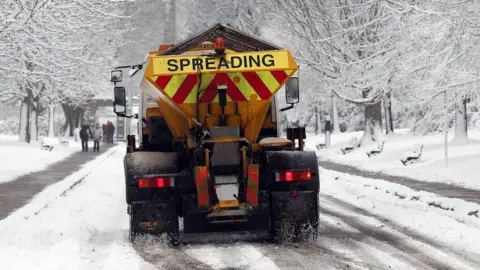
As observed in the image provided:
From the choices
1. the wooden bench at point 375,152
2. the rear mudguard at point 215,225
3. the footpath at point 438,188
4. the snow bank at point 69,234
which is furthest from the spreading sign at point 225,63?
the wooden bench at point 375,152

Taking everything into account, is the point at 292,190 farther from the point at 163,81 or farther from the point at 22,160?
the point at 22,160

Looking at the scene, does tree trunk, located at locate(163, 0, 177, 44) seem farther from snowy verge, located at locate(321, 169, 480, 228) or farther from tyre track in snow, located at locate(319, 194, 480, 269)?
tyre track in snow, located at locate(319, 194, 480, 269)

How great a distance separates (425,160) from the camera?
2286 cm

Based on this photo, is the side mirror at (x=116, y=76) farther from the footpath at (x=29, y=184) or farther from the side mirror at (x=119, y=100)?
the footpath at (x=29, y=184)

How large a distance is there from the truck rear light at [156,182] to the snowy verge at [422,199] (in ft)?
14.8

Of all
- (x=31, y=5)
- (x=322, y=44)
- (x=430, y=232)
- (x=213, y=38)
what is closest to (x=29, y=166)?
(x=31, y=5)

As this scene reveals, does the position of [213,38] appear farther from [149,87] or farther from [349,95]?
[349,95]

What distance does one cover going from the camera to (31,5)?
17.7m

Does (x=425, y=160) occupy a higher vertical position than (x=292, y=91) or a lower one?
lower

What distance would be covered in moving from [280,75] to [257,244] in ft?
7.24

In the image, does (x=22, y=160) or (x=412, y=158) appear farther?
(x=22, y=160)

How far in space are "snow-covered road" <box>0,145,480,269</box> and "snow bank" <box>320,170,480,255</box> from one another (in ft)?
0.06

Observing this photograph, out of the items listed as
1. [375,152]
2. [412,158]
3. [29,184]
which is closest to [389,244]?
[29,184]

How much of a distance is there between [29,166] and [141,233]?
17464 mm
